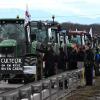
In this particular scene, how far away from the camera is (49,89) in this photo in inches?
522

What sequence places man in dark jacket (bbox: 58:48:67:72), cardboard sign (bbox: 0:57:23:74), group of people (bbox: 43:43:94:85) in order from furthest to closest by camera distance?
1. man in dark jacket (bbox: 58:48:67:72)
2. group of people (bbox: 43:43:94:85)
3. cardboard sign (bbox: 0:57:23:74)

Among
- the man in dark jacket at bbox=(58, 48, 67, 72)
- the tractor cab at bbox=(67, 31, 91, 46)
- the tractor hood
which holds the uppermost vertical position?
the tractor hood

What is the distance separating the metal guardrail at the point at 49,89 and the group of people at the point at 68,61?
111cm

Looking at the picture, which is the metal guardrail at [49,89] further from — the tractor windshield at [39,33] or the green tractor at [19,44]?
the tractor windshield at [39,33]

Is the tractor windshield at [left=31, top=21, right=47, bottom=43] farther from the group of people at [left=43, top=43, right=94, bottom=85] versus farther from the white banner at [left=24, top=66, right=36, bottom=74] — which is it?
the white banner at [left=24, top=66, right=36, bottom=74]

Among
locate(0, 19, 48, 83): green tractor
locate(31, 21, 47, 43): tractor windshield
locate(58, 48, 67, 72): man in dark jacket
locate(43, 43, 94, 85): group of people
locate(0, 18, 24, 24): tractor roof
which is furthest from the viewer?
locate(58, 48, 67, 72): man in dark jacket

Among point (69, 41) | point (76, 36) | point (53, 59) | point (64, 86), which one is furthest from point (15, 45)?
point (76, 36)

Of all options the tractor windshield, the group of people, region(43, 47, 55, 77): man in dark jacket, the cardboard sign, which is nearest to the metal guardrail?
the group of people

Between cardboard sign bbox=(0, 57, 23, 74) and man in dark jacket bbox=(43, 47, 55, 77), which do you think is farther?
man in dark jacket bbox=(43, 47, 55, 77)

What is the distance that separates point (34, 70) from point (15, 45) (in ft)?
7.65

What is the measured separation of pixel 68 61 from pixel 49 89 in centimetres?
1412

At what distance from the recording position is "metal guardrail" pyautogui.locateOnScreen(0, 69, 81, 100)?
1000cm

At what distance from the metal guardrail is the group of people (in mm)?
1109

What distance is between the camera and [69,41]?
30.8 meters
